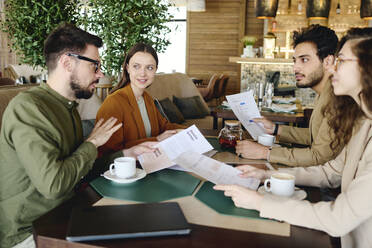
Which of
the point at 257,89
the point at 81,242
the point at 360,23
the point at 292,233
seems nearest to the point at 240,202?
the point at 292,233

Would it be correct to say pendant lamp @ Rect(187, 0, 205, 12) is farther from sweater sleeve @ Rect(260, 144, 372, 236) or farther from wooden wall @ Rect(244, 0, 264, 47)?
sweater sleeve @ Rect(260, 144, 372, 236)

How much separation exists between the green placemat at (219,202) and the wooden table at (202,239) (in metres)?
0.12

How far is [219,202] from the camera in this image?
4.03ft

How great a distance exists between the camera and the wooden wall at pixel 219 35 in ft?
30.9

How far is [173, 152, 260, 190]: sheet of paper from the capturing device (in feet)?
4.61

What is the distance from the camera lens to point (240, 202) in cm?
118

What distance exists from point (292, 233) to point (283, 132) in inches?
57.2

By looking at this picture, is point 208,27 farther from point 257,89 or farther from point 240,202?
point 240,202

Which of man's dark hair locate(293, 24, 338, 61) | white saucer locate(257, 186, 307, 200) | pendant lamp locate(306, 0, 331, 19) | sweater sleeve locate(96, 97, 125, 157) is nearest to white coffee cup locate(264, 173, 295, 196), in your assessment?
white saucer locate(257, 186, 307, 200)

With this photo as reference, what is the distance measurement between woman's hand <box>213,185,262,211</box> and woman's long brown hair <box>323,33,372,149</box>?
1.69 feet

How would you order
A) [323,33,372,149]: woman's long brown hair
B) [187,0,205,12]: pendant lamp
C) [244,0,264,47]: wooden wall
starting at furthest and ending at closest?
[244,0,264,47]: wooden wall
[187,0,205,12]: pendant lamp
[323,33,372,149]: woman's long brown hair

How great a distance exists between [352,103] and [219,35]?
8468mm

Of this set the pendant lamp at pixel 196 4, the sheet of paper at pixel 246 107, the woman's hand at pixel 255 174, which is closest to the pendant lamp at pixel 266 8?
the sheet of paper at pixel 246 107

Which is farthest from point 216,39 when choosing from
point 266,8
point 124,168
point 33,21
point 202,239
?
point 202,239
